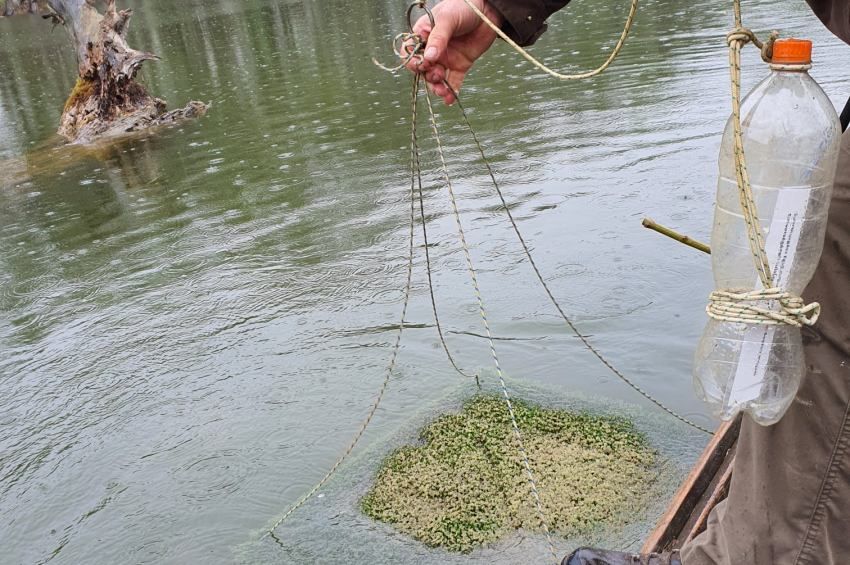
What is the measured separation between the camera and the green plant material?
336 centimetres

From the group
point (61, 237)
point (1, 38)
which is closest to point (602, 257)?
point (61, 237)

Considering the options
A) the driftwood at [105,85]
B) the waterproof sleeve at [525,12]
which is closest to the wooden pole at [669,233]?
the waterproof sleeve at [525,12]

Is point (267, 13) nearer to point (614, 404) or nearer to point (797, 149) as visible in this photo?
point (614, 404)

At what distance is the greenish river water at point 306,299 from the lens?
3945 mm

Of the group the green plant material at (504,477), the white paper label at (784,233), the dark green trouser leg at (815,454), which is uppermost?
the white paper label at (784,233)

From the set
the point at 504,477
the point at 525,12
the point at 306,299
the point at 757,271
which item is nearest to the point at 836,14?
the point at 757,271

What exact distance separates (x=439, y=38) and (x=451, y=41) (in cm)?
21

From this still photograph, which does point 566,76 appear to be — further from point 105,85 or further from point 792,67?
point 105,85

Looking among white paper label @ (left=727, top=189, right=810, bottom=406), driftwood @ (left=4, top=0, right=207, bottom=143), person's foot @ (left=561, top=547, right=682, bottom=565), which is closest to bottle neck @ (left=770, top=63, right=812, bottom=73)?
white paper label @ (left=727, top=189, right=810, bottom=406)

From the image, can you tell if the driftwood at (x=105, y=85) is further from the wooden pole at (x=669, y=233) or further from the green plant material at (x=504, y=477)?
the wooden pole at (x=669, y=233)

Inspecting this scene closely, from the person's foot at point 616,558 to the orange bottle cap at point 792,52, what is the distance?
1451 mm

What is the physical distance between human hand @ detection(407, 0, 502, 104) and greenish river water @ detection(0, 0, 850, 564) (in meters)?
1.89

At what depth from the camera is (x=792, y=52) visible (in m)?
1.62

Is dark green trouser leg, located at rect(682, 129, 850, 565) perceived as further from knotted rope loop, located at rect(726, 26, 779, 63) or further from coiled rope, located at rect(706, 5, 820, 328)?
knotted rope loop, located at rect(726, 26, 779, 63)
